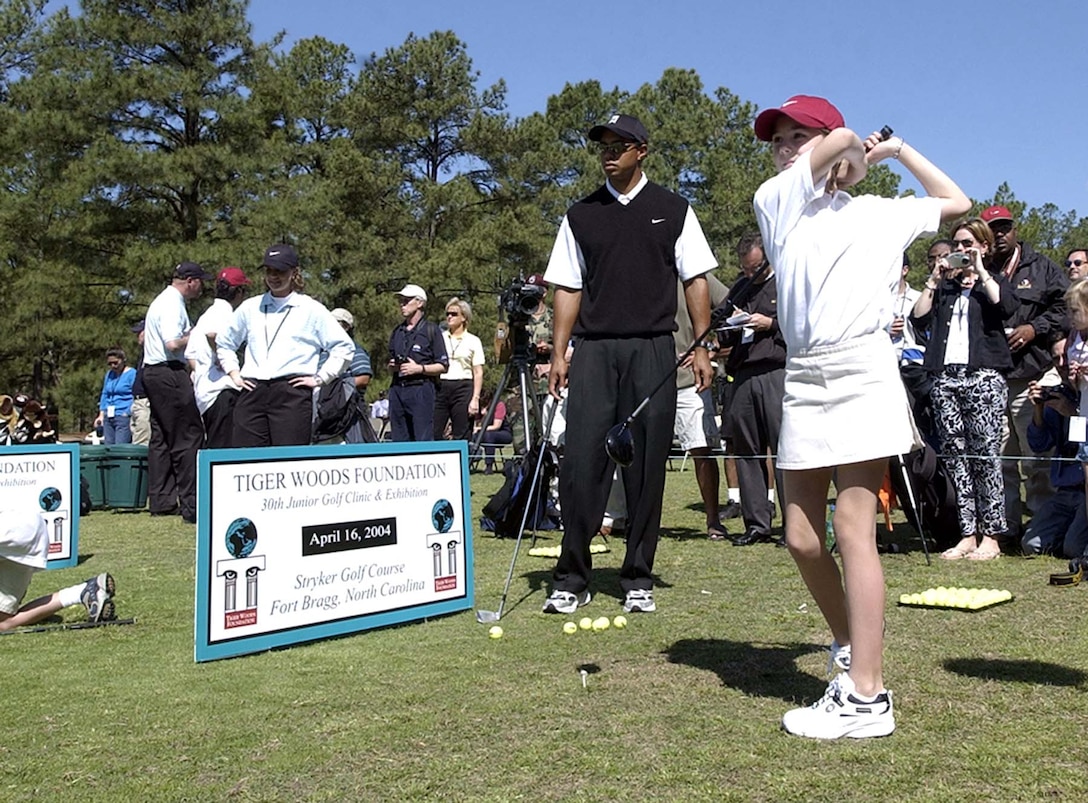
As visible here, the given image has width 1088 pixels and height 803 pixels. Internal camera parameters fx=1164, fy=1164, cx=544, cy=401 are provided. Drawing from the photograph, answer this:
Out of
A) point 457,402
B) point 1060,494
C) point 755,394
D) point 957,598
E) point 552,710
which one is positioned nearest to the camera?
point 552,710

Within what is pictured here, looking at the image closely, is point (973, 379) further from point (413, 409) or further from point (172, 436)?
point (172, 436)

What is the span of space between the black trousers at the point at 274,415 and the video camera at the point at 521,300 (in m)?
1.45

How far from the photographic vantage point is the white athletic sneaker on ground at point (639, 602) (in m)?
5.84

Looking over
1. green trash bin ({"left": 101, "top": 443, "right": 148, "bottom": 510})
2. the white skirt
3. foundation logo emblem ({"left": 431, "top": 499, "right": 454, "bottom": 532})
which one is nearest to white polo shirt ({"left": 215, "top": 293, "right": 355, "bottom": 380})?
foundation logo emblem ({"left": 431, "top": 499, "right": 454, "bottom": 532})

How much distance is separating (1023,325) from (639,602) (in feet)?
13.1

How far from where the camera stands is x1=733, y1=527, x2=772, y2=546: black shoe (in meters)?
8.55

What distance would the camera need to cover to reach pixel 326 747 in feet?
12.0

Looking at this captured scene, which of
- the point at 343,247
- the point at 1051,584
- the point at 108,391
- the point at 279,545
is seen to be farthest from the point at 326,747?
the point at 343,247

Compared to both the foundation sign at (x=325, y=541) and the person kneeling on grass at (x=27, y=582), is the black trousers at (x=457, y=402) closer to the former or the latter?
the foundation sign at (x=325, y=541)

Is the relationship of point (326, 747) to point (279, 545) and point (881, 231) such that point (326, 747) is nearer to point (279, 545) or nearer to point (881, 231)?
point (279, 545)

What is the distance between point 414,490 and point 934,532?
4.08m

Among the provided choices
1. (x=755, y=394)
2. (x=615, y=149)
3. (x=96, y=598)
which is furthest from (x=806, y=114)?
(x=755, y=394)

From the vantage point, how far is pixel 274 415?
25.2 feet

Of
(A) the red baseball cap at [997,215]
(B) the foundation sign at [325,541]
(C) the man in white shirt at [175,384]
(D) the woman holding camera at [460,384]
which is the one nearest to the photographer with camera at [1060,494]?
(A) the red baseball cap at [997,215]
